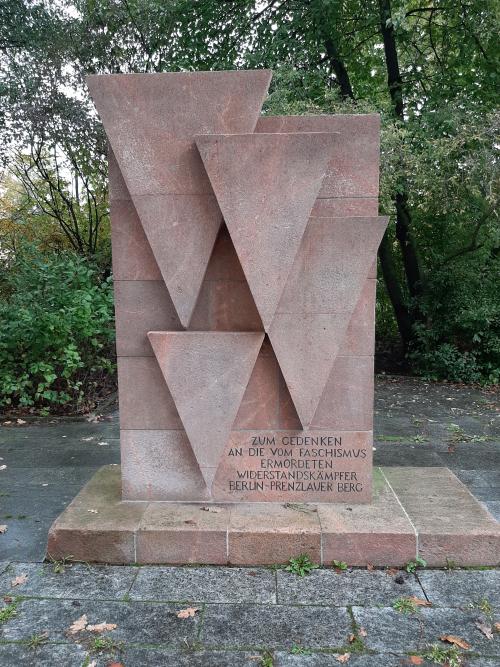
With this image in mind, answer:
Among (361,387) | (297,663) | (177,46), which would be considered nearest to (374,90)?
(177,46)

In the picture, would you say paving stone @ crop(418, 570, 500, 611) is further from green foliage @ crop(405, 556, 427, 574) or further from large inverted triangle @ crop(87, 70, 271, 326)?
large inverted triangle @ crop(87, 70, 271, 326)

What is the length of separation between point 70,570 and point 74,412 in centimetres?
452

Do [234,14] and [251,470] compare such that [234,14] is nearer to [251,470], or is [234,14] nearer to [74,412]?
[74,412]

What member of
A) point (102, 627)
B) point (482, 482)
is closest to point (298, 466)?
point (102, 627)

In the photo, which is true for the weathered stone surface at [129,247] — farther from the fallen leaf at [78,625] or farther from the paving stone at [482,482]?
the paving stone at [482,482]

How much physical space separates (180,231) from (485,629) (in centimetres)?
297

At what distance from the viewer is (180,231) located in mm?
3596

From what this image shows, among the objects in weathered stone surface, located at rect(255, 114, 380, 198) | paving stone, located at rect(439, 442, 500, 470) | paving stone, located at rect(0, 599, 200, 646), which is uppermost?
weathered stone surface, located at rect(255, 114, 380, 198)

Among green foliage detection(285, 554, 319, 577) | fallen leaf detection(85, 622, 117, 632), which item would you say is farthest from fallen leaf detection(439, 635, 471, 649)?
fallen leaf detection(85, 622, 117, 632)

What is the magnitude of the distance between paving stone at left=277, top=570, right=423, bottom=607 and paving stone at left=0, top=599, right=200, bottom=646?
62 cm

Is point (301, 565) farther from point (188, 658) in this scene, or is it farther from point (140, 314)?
point (140, 314)

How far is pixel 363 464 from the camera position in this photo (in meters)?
3.87

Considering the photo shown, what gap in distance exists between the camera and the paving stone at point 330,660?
8.47ft

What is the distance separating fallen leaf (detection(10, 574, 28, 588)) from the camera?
3297mm
